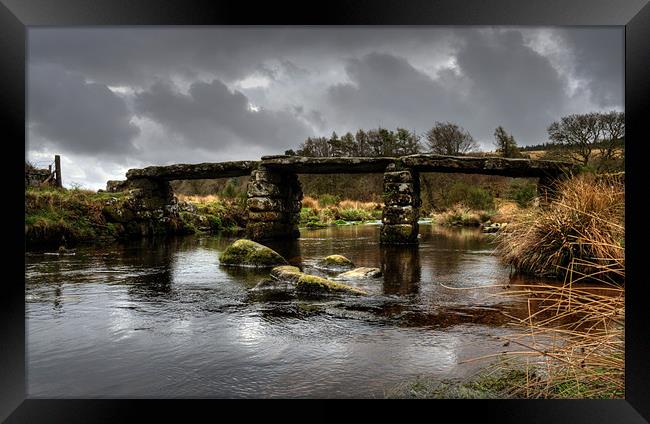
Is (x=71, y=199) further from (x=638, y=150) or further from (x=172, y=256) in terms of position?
(x=638, y=150)

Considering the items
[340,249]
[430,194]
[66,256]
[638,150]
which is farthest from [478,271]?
[430,194]

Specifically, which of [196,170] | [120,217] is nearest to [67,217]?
[120,217]

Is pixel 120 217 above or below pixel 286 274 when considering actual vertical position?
above

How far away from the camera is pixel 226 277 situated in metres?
6.30

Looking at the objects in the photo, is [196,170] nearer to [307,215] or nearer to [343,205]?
[307,215]

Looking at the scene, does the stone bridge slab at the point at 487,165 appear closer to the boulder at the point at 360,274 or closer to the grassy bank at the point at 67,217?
the boulder at the point at 360,274

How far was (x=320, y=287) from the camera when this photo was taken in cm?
507

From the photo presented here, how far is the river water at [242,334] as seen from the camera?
2570mm

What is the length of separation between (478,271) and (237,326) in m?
4.35

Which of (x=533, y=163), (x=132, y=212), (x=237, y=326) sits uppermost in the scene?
(x=533, y=163)

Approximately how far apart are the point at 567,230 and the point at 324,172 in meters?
6.85

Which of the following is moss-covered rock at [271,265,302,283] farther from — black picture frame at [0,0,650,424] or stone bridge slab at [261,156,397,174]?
stone bridge slab at [261,156,397,174]
